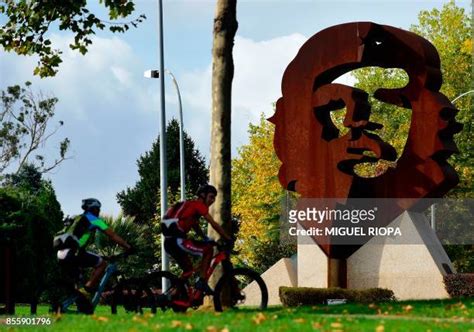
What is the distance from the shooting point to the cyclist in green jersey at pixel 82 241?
15.8 meters

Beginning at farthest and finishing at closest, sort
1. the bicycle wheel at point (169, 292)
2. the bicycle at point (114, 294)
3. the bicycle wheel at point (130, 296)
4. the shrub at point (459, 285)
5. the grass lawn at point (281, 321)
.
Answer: the shrub at point (459, 285) < the bicycle wheel at point (130, 296) < the bicycle wheel at point (169, 292) < the bicycle at point (114, 294) < the grass lawn at point (281, 321)

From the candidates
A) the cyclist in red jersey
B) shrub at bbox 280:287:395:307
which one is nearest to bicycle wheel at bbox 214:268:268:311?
the cyclist in red jersey

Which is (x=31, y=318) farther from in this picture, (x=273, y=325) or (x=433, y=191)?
(x=433, y=191)

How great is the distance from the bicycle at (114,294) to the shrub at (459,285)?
9.57 m

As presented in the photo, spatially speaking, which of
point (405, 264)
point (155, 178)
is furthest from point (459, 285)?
point (155, 178)

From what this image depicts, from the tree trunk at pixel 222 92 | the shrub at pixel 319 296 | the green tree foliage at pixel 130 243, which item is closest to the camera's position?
the tree trunk at pixel 222 92

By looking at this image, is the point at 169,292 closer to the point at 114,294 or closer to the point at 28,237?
the point at 114,294

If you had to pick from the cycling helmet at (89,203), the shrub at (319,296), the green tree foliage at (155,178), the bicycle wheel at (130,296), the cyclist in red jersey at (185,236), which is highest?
the green tree foliage at (155,178)

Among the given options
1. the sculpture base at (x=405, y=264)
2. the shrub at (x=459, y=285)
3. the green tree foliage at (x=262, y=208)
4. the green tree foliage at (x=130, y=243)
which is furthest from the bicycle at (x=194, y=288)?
the green tree foliage at (x=262, y=208)

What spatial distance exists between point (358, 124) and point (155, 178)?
40.9 meters

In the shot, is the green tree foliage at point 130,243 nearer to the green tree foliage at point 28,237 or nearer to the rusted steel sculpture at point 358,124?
the green tree foliage at point 28,237

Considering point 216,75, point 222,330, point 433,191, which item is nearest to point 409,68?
point 433,191

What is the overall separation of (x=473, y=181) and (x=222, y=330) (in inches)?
1428

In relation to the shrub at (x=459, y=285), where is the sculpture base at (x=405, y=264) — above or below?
above
